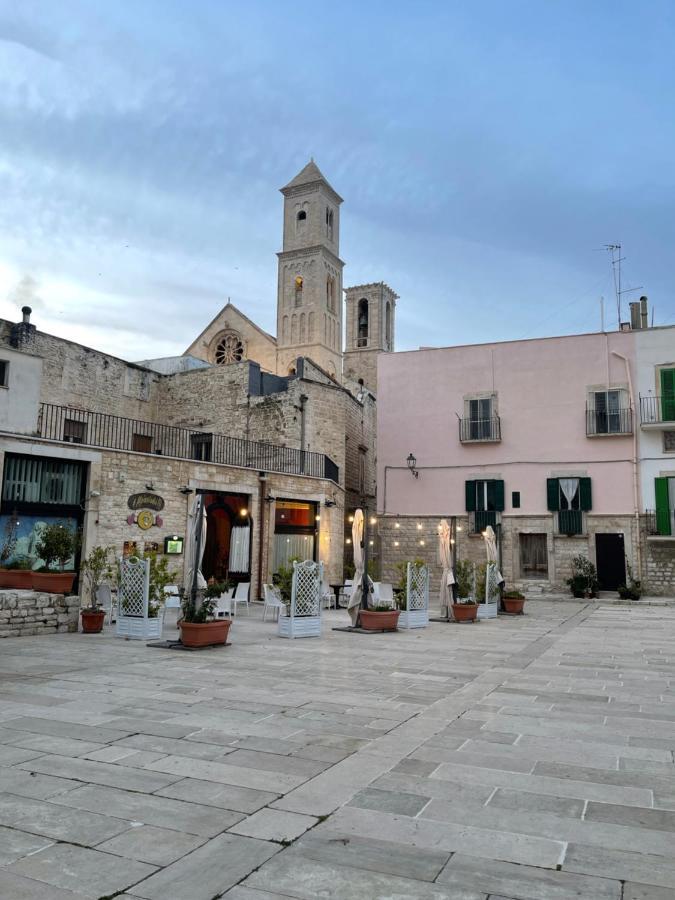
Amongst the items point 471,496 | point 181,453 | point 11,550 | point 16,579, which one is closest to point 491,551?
point 471,496

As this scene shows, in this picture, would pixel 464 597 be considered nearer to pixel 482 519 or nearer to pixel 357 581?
pixel 357 581

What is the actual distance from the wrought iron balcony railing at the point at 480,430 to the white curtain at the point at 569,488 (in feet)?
8.77

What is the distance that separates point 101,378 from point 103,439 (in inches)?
151

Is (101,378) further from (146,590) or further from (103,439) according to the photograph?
(146,590)

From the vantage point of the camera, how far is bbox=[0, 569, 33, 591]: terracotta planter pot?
39.5ft

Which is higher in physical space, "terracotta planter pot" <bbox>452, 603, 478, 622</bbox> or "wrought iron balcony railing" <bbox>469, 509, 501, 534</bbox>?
"wrought iron balcony railing" <bbox>469, 509, 501, 534</bbox>

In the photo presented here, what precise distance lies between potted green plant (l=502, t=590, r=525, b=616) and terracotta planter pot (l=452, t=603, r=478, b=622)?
8.27 ft

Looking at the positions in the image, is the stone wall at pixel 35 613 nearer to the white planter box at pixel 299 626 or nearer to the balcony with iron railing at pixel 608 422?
the white planter box at pixel 299 626

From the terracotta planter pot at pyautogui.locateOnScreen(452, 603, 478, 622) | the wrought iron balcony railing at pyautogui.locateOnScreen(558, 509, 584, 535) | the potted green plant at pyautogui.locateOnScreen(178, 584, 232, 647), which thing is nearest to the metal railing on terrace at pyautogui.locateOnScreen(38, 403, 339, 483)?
the wrought iron balcony railing at pyautogui.locateOnScreen(558, 509, 584, 535)

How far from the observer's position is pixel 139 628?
11125mm

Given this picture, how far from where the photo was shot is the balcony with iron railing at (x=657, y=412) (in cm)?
2212

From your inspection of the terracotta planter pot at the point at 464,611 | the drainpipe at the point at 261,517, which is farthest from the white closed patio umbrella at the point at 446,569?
the drainpipe at the point at 261,517

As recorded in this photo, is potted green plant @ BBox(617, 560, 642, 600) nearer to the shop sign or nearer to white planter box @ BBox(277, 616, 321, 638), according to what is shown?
white planter box @ BBox(277, 616, 321, 638)

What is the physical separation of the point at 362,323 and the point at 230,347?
16.3 metres
